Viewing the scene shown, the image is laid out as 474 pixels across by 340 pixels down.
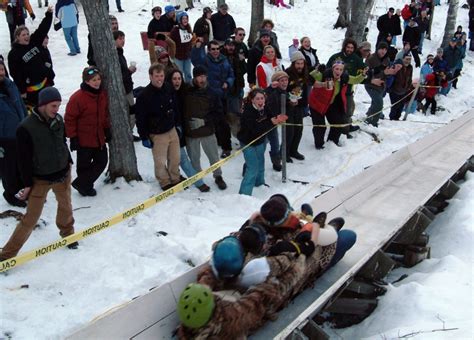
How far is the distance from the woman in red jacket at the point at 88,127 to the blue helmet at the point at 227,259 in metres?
2.97

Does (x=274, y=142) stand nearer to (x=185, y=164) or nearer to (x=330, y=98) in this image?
(x=330, y=98)

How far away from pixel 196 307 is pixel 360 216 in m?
3.95

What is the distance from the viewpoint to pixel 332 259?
542 cm

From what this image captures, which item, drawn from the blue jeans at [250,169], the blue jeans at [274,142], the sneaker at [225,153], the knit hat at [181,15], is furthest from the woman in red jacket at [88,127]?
the knit hat at [181,15]

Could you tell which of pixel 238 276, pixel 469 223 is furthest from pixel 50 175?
pixel 469 223

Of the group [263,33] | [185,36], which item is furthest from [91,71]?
[263,33]

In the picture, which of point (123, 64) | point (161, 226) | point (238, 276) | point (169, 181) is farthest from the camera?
point (123, 64)

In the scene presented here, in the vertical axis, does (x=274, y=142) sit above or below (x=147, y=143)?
below

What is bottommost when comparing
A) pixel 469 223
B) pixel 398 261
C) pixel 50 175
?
pixel 398 261

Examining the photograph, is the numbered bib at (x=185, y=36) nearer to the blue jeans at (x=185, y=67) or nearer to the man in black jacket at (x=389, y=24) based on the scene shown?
the blue jeans at (x=185, y=67)

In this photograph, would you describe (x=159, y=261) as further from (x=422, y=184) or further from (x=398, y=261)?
(x=422, y=184)

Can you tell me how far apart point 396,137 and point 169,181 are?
230 inches

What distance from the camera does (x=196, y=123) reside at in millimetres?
7402

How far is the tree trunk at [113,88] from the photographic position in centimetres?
650
